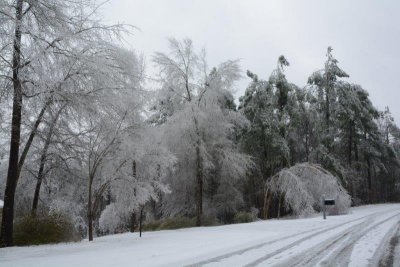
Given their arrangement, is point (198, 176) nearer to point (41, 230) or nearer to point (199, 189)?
point (199, 189)

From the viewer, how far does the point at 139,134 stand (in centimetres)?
1644

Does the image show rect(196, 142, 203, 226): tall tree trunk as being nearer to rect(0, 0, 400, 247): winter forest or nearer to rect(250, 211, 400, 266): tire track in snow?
rect(0, 0, 400, 247): winter forest

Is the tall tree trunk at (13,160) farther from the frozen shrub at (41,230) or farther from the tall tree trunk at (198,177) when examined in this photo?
the tall tree trunk at (198,177)

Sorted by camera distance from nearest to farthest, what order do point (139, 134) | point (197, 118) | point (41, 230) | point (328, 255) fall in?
point (328, 255) → point (41, 230) → point (139, 134) → point (197, 118)

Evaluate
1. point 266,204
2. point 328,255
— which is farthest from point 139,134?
point 266,204

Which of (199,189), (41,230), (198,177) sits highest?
(198,177)

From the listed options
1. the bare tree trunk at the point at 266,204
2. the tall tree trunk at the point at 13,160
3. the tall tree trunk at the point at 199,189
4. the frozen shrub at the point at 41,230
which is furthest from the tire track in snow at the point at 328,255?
the bare tree trunk at the point at 266,204

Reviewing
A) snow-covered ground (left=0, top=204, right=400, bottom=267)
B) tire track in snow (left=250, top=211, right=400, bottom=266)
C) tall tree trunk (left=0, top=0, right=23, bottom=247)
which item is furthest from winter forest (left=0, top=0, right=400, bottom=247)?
tire track in snow (left=250, top=211, right=400, bottom=266)

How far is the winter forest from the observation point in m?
10.2

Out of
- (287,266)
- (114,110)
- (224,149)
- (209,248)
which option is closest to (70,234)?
(114,110)

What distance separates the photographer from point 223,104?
24.3 m

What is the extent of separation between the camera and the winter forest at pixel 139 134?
1021 centimetres

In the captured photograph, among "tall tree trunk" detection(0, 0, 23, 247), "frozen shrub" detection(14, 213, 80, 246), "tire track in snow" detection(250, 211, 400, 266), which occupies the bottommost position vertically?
"tire track in snow" detection(250, 211, 400, 266)

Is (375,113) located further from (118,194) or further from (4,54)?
(4,54)
